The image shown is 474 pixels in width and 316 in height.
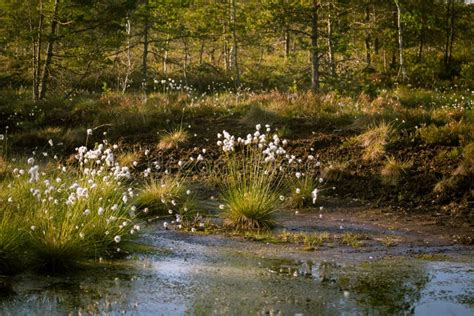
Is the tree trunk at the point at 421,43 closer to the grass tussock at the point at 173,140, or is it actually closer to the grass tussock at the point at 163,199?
the grass tussock at the point at 173,140

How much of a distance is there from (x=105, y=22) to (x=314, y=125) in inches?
307

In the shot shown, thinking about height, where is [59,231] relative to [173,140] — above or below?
below

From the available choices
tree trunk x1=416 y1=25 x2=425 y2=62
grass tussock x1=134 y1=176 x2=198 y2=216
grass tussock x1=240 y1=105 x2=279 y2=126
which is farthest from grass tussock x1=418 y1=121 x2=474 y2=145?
tree trunk x1=416 y1=25 x2=425 y2=62

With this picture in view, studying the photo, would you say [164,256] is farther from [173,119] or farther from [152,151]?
[173,119]

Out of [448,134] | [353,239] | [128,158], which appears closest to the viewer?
[353,239]

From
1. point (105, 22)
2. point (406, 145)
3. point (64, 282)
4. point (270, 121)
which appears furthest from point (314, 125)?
point (64, 282)

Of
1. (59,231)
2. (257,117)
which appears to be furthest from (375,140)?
(59,231)

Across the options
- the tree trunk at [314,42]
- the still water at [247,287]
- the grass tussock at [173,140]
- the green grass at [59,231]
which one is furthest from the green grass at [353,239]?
the tree trunk at [314,42]

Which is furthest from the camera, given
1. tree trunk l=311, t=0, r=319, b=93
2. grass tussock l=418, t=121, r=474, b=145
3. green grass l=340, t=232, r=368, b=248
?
tree trunk l=311, t=0, r=319, b=93

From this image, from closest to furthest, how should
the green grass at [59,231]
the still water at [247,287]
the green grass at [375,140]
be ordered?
1. the still water at [247,287]
2. the green grass at [59,231]
3. the green grass at [375,140]

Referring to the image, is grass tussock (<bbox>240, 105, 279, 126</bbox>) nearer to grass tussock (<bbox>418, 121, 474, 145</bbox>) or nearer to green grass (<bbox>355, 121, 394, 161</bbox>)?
green grass (<bbox>355, 121, 394, 161</bbox>)

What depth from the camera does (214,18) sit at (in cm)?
3000

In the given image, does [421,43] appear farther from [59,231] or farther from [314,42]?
[59,231]

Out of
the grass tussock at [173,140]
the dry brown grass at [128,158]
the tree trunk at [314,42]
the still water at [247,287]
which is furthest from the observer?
the tree trunk at [314,42]
